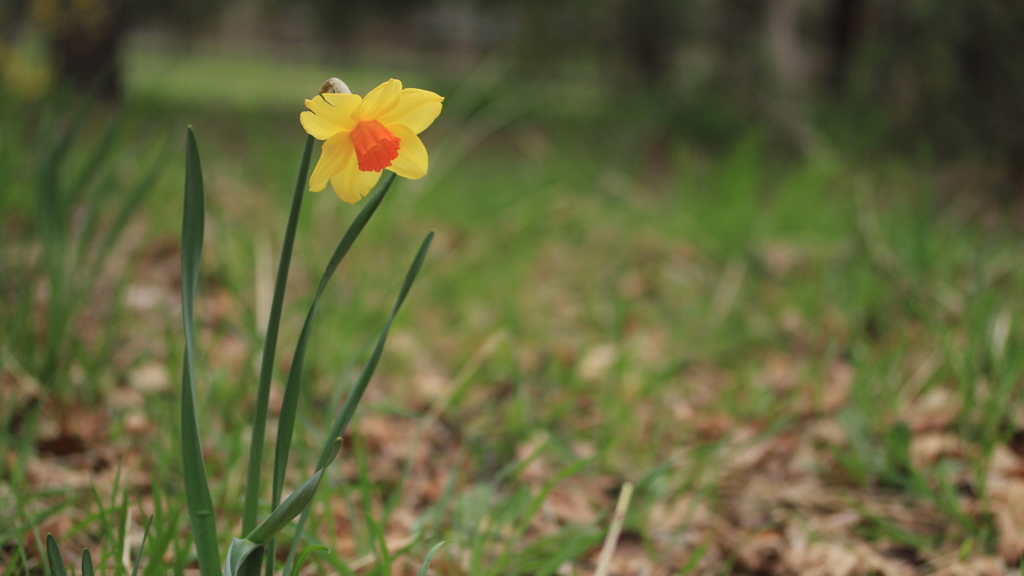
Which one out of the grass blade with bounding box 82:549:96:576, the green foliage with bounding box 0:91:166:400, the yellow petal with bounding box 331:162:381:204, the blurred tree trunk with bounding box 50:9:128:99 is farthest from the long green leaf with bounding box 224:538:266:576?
the blurred tree trunk with bounding box 50:9:128:99

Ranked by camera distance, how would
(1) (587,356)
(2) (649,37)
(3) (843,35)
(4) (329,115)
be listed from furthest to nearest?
1. (2) (649,37)
2. (3) (843,35)
3. (1) (587,356)
4. (4) (329,115)

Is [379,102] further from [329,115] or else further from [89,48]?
[89,48]

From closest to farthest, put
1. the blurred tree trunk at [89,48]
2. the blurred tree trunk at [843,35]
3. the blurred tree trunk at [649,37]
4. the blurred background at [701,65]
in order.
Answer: the blurred background at [701,65]
the blurred tree trunk at [89,48]
the blurred tree trunk at [843,35]
the blurred tree trunk at [649,37]

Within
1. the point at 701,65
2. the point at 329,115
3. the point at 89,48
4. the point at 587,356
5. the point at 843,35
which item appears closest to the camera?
the point at 329,115

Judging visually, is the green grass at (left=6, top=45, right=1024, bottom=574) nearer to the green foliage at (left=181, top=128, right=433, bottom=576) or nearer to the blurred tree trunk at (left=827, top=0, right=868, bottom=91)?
the green foliage at (left=181, top=128, right=433, bottom=576)

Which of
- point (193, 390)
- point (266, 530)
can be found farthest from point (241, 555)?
point (193, 390)

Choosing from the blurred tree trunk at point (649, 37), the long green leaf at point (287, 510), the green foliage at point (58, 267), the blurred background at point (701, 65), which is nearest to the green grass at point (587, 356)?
the green foliage at point (58, 267)

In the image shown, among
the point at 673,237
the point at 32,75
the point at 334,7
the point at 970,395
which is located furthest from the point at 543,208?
the point at 334,7

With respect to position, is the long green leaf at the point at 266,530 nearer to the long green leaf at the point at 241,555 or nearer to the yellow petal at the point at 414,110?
the long green leaf at the point at 241,555
